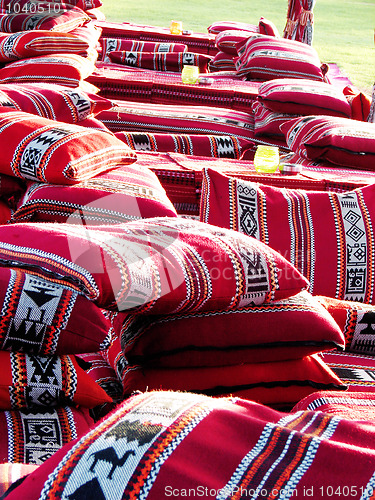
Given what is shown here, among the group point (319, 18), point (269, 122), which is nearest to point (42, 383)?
point (269, 122)

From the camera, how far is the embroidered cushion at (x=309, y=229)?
1482 mm

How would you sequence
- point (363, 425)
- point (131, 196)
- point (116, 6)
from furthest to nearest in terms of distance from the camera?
point (116, 6)
point (131, 196)
point (363, 425)

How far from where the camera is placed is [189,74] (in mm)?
3525

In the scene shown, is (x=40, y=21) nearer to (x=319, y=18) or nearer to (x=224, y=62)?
(x=224, y=62)

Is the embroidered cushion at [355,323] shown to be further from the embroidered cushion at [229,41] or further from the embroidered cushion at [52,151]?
the embroidered cushion at [229,41]

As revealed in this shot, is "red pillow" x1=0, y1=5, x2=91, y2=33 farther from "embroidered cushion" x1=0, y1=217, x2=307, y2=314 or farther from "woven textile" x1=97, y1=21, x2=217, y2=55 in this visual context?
"embroidered cushion" x1=0, y1=217, x2=307, y2=314

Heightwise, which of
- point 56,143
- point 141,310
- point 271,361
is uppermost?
point 56,143

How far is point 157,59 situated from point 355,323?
315 cm

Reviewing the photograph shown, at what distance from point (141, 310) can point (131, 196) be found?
574mm

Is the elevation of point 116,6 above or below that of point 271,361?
above

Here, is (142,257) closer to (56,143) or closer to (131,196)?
(131,196)

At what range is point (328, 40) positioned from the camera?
30.7 ft

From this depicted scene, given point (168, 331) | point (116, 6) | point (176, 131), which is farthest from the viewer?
point (116, 6)

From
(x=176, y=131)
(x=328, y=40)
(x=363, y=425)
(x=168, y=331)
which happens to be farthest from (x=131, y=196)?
(x=328, y=40)
